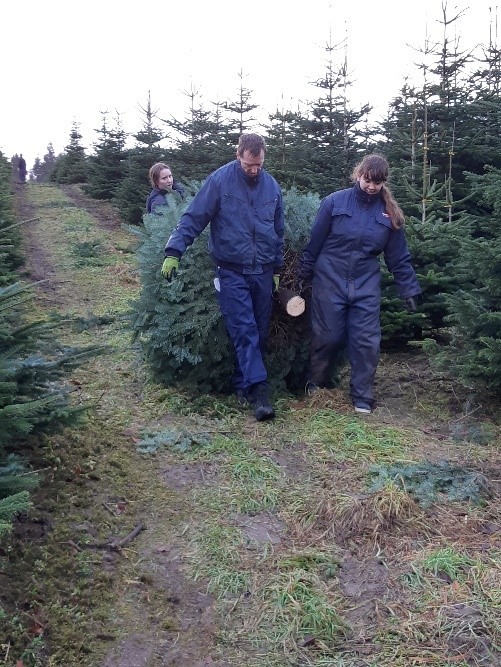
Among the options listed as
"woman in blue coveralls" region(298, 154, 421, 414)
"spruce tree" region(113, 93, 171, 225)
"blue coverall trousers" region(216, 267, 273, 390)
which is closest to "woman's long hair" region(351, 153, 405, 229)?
"woman in blue coveralls" region(298, 154, 421, 414)

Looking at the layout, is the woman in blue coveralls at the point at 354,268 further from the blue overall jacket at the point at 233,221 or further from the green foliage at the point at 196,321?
the blue overall jacket at the point at 233,221

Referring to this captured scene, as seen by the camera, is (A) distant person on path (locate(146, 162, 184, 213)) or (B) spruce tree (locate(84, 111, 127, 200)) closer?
(A) distant person on path (locate(146, 162, 184, 213))

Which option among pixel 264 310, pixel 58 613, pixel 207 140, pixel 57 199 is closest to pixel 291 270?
pixel 264 310

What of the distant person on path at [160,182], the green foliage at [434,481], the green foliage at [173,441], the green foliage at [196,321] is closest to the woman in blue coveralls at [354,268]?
the green foliage at [196,321]

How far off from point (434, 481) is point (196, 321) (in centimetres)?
223

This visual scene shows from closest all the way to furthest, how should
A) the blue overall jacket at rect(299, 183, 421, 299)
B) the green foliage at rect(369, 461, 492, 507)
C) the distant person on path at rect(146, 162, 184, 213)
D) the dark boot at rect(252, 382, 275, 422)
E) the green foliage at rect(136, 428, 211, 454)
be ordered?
the green foliage at rect(369, 461, 492, 507), the green foliage at rect(136, 428, 211, 454), the dark boot at rect(252, 382, 275, 422), the blue overall jacket at rect(299, 183, 421, 299), the distant person on path at rect(146, 162, 184, 213)

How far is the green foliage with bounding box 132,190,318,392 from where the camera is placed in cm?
526

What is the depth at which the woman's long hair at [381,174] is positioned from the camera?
16.6ft

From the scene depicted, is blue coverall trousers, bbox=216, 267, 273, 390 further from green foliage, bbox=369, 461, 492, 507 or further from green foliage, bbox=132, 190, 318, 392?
green foliage, bbox=369, 461, 492, 507

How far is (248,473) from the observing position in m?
4.14

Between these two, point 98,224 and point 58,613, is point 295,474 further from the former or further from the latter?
point 98,224

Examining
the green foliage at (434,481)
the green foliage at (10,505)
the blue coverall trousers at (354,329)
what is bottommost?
the green foliage at (434,481)

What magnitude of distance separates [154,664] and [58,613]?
1.58 ft

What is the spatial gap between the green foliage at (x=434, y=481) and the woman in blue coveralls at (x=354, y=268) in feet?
4.06
